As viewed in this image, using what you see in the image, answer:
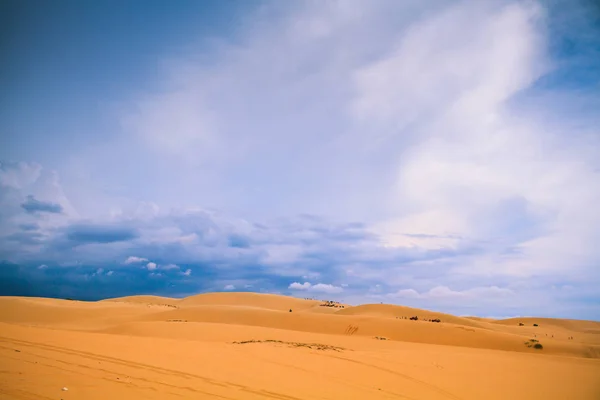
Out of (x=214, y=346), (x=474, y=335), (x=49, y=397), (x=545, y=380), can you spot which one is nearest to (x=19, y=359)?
(x=49, y=397)

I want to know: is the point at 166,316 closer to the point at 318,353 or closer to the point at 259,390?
the point at 318,353

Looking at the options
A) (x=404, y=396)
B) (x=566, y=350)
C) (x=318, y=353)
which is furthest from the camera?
(x=566, y=350)

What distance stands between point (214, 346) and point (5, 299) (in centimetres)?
3028

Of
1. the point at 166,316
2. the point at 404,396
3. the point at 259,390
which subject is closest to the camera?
the point at 259,390

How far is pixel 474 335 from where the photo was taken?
69.3 ft

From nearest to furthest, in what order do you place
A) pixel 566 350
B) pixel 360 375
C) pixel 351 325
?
1. pixel 360 375
2. pixel 566 350
3. pixel 351 325

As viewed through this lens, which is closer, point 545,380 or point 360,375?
point 360,375

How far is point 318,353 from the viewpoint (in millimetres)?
12086

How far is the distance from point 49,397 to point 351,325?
2021cm

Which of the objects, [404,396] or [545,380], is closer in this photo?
[404,396]

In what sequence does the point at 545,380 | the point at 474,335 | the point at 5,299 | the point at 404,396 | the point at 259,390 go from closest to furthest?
the point at 259,390 → the point at 404,396 → the point at 545,380 → the point at 474,335 → the point at 5,299

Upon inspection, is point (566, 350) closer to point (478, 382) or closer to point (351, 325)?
point (351, 325)

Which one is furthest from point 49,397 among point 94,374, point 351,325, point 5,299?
point 5,299

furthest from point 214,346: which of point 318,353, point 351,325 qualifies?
point 351,325
